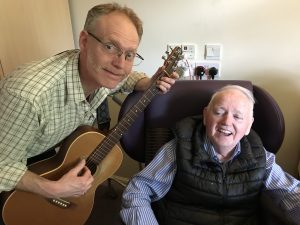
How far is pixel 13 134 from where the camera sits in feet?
3.65

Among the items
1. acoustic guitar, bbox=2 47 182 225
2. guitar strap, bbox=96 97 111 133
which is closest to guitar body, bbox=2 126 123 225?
acoustic guitar, bbox=2 47 182 225

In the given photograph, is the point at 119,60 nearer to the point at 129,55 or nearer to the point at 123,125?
the point at 129,55

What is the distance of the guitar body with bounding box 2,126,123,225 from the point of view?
4.17 ft

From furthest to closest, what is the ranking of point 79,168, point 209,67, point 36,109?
1. point 209,67
2. point 79,168
3. point 36,109

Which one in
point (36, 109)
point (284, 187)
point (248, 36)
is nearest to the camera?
point (36, 109)

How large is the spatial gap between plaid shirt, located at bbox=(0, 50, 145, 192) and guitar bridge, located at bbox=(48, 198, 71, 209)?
227mm

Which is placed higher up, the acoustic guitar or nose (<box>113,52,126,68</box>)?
nose (<box>113,52,126,68</box>)

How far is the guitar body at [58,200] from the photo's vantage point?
1.27 meters

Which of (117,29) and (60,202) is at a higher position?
(117,29)

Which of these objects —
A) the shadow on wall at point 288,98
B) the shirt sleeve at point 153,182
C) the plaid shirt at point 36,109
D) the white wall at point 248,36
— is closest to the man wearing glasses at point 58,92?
the plaid shirt at point 36,109

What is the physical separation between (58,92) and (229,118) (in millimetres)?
695

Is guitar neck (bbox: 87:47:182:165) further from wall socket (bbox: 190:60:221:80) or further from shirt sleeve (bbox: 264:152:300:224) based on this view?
shirt sleeve (bbox: 264:152:300:224)

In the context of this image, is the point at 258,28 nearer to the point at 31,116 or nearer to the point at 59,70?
the point at 59,70

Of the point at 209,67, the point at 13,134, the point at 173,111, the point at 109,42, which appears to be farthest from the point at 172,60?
the point at 13,134
